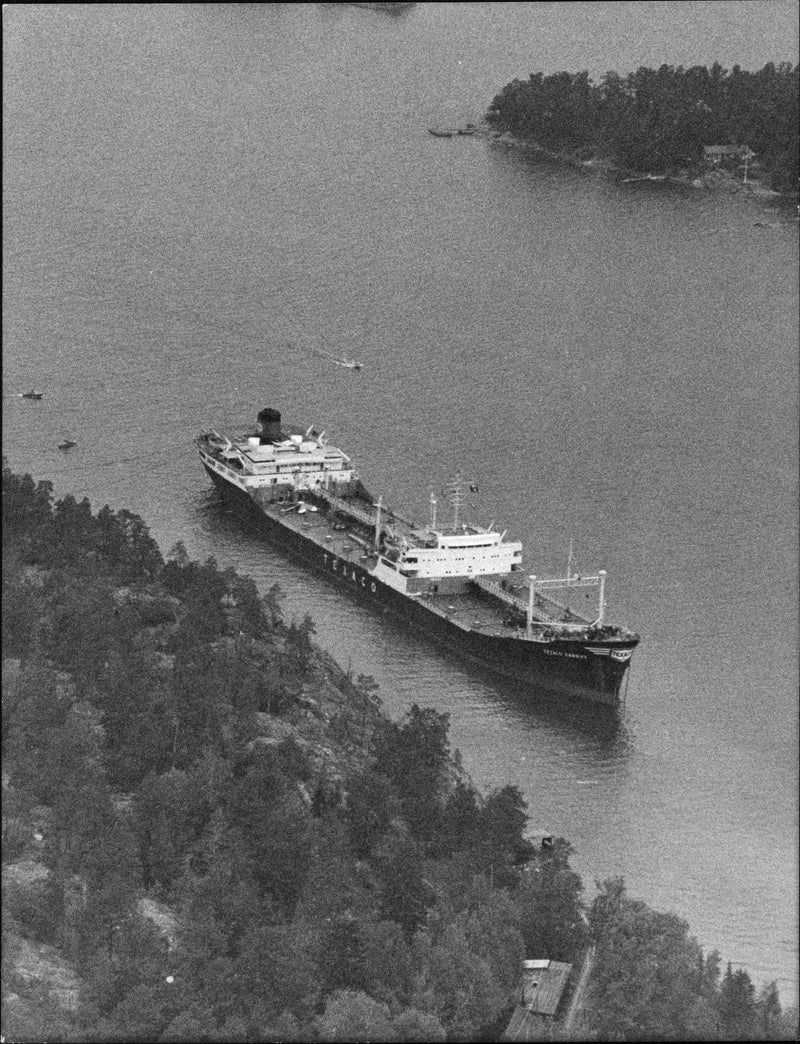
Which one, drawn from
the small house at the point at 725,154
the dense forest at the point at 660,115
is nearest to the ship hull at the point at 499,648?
the dense forest at the point at 660,115

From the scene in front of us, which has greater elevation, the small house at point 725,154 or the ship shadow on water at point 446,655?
the small house at point 725,154

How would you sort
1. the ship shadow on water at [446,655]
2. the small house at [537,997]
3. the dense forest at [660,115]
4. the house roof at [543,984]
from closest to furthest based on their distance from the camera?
the small house at [537,997] < the house roof at [543,984] < the ship shadow on water at [446,655] < the dense forest at [660,115]

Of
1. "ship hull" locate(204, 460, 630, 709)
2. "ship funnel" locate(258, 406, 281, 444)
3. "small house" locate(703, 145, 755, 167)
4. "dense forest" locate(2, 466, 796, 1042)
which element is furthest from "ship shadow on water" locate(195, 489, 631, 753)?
"small house" locate(703, 145, 755, 167)

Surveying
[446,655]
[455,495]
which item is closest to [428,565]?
[455,495]

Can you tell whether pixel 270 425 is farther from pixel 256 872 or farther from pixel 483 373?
pixel 256 872

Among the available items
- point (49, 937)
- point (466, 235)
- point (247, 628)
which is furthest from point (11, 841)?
point (466, 235)

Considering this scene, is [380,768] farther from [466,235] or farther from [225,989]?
[466,235]

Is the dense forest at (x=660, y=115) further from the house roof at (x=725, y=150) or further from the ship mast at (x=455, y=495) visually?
the ship mast at (x=455, y=495)
